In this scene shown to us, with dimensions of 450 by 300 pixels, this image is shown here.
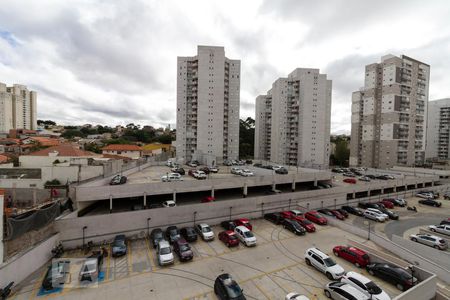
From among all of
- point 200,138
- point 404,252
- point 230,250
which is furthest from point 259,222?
point 200,138

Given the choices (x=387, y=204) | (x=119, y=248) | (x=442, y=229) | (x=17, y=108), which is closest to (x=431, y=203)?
(x=387, y=204)

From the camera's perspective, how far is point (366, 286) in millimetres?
10812

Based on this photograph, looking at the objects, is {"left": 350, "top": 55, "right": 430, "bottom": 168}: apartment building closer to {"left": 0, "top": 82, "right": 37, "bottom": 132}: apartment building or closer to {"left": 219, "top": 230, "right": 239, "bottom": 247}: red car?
{"left": 219, "top": 230, "right": 239, "bottom": 247}: red car

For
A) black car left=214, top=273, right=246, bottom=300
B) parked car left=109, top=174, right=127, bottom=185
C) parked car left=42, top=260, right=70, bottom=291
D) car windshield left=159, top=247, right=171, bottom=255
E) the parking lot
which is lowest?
the parking lot

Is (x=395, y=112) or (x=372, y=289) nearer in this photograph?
(x=372, y=289)

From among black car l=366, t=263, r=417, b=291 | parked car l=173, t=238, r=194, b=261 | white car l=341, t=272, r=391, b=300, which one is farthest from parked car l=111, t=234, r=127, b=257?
black car l=366, t=263, r=417, b=291

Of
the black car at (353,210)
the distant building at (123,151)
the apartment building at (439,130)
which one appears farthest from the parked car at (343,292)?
the apartment building at (439,130)

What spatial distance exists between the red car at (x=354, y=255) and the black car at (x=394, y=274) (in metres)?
0.47

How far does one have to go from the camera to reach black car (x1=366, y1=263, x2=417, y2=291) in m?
11.8

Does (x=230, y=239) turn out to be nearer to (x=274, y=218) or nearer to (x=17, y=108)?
(x=274, y=218)

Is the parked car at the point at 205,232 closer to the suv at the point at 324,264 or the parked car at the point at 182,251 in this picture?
the parked car at the point at 182,251

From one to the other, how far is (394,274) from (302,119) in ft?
170

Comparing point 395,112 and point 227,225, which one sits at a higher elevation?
point 395,112

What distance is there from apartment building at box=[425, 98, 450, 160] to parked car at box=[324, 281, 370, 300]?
9876cm
